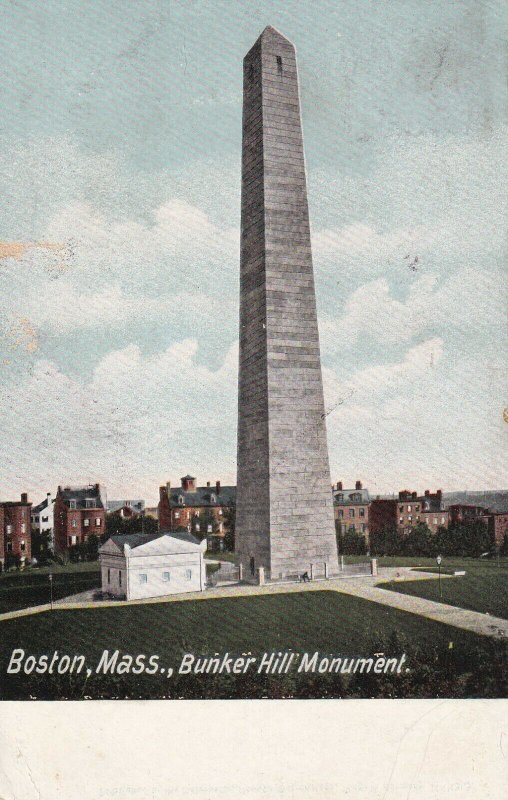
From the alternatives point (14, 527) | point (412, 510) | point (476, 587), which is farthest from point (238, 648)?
point (476, 587)

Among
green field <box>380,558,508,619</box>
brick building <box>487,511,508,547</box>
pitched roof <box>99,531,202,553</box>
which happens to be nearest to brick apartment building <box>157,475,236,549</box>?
pitched roof <box>99,531,202,553</box>

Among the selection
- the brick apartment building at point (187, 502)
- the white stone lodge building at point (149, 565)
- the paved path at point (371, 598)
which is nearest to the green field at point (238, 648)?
the paved path at point (371, 598)

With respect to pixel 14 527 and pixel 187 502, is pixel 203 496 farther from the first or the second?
pixel 14 527

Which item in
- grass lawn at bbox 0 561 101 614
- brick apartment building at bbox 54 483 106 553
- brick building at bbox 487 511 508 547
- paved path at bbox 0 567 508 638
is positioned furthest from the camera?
brick building at bbox 487 511 508 547

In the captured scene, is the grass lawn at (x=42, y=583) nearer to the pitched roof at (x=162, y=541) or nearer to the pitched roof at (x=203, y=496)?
the pitched roof at (x=162, y=541)

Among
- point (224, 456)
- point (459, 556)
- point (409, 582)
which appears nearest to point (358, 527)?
point (409, 582)

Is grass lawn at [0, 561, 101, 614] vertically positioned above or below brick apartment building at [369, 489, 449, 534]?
below

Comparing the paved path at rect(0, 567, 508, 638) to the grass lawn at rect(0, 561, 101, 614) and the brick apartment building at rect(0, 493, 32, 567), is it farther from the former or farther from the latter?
the brick apartment building at rect(0, 493, 32, 567)
